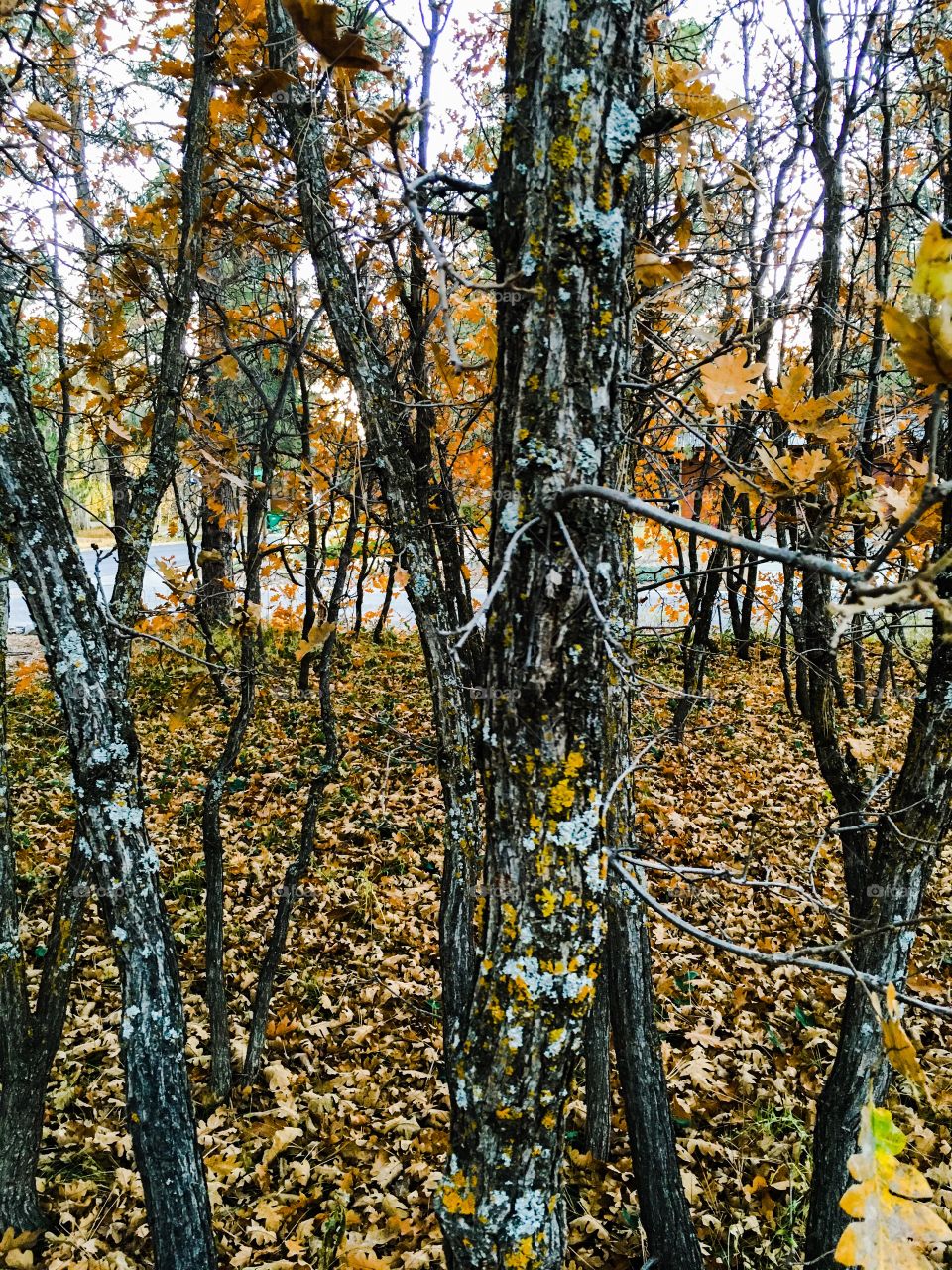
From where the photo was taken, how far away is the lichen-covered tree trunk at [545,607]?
130cm

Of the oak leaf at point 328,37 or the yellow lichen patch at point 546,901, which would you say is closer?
the oak leaf at point 328,37

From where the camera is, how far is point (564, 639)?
137 centimetres

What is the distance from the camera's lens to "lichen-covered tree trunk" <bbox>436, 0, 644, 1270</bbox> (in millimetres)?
1296

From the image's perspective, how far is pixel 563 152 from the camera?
4.21ft

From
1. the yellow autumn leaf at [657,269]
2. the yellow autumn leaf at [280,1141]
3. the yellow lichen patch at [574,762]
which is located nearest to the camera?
the yellow lichen patch at [574,762]

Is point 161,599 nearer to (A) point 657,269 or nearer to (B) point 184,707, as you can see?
(B) point 184,707

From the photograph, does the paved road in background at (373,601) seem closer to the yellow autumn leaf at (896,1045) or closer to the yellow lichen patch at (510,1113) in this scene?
the yellow lichen patch at (510,1113)

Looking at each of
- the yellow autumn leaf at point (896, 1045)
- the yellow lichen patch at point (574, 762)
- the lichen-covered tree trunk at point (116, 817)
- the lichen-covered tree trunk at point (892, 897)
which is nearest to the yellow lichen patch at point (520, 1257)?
the yellow autumn leaf at point (896, 1045)

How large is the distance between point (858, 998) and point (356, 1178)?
282 cm

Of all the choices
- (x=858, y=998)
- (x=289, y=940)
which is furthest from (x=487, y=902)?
(x=289, y=940)

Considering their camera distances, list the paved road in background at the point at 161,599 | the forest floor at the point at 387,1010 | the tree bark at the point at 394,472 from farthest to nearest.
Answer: the paved road in background at the point at 161,599, the forest floor at the point at 387,1010, the tree bark at the point at 394,472

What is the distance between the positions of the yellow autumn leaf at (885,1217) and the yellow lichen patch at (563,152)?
5.26ft

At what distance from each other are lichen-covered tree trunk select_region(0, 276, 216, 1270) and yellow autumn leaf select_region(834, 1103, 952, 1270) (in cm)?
216

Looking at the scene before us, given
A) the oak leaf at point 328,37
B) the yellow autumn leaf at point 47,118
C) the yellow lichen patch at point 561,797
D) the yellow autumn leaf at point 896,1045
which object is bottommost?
the yellow autumn leaf at point 896,1045
